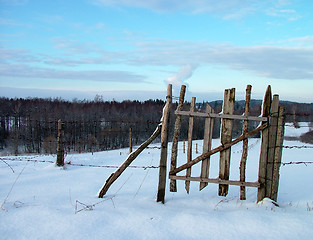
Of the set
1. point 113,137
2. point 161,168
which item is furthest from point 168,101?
point 113,137

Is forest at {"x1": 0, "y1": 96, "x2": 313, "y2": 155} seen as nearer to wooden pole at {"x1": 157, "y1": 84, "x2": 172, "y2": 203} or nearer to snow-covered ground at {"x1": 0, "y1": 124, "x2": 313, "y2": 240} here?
snow-covered ground at {"x1": 0, "y1": 124, "x2": 313, "y2": 240}

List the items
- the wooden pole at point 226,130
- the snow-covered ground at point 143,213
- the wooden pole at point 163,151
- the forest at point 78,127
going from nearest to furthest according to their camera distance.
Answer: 1. the snow-covered ground at point 143,213
2. the wooden pole at point 226,130
3. the wooden pole at point 163,151
4. the forest at point 78,127

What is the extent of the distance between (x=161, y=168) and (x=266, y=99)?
2347 millimetres

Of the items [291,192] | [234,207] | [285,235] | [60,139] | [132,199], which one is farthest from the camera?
[60,139]

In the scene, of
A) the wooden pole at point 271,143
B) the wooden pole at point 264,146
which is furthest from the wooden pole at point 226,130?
the wooden pole at point 271,143

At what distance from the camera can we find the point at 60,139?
8.43 meters

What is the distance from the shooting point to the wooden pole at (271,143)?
4.31 m

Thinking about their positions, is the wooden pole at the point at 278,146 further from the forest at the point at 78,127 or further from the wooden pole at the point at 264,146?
the forest at the point at 78,127

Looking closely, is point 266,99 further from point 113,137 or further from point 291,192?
point 113,137

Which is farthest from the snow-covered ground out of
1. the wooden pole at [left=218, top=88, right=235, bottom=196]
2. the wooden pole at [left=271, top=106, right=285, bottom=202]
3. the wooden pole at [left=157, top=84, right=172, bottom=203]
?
the wooden pole at [left=218, top=88, right=235, bottom=196]

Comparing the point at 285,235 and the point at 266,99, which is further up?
the point at 266,99

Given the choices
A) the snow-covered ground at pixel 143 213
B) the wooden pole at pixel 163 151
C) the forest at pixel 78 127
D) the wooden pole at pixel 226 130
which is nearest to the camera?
the snow-covered ground at pixel 143 213

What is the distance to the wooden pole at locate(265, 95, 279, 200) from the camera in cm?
431

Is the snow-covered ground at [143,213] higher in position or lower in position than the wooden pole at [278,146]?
lower
